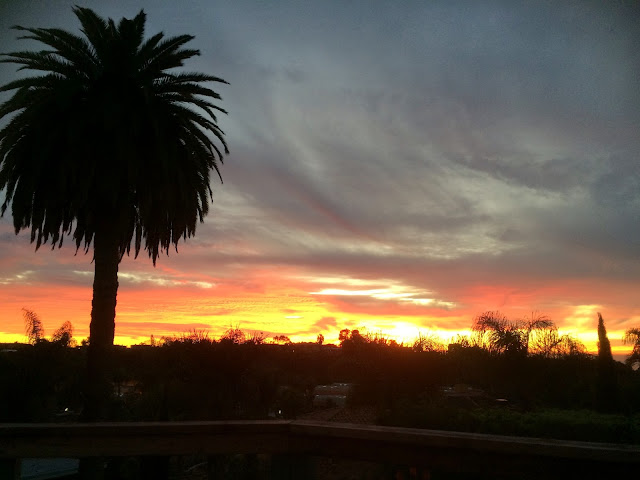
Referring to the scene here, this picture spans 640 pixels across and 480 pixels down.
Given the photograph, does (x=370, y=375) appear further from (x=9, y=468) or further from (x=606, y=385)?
(x=9, y=468)

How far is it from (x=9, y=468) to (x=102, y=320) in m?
10.8

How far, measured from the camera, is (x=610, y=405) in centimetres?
2434

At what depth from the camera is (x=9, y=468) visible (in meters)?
4.16

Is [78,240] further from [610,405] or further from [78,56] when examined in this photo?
[610,405]

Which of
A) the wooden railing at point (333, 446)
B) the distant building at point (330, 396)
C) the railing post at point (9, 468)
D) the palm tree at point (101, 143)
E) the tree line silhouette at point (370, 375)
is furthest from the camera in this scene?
the distant building at point (330, 396)

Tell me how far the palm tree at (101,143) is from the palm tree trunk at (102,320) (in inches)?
1.0

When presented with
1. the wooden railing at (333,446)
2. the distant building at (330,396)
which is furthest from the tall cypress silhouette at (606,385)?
the wooden railing at (333,446)

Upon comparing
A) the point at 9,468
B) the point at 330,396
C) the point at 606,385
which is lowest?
the point at 330,396

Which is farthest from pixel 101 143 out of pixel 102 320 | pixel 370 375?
pixel 370 375

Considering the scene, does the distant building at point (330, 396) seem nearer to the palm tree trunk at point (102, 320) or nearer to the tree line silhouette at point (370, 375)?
the tree line silhouette at point (370, 375)

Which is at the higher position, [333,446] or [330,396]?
[333,446]

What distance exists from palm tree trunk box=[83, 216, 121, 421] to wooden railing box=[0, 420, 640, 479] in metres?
10.8

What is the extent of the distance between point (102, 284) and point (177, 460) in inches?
342

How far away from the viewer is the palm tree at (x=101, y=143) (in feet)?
45.4
